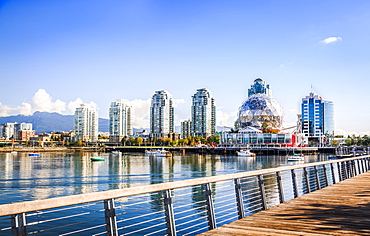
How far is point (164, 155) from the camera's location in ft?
361

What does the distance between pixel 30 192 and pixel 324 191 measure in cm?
2641

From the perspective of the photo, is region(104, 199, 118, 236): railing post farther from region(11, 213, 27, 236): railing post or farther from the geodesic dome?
the geodesic dome

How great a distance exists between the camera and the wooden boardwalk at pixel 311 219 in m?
6.57

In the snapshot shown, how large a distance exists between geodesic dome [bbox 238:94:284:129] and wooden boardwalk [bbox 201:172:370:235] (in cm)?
15034

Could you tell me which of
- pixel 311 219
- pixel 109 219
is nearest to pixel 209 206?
pixel 311 219

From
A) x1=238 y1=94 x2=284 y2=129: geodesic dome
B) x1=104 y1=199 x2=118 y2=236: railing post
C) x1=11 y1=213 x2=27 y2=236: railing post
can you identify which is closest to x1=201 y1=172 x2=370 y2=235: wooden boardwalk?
x1=104 y1=199 x2=118 y2=236: railing post

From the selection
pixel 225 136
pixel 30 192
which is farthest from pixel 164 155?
pixel 30 192

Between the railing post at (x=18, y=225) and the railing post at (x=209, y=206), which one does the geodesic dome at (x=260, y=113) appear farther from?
the railing post at (x=18, y=225)

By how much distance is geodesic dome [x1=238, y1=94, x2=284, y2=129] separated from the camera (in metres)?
159

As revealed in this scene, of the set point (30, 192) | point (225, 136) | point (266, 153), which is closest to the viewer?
point (30, 192)

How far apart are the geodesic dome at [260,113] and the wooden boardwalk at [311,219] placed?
150339mm

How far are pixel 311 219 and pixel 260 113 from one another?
505ft

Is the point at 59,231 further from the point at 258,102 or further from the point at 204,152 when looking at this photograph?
the point at 258,102

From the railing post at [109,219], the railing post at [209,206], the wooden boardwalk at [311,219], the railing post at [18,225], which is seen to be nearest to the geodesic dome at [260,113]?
the wooden boardwalk at [311,219]
